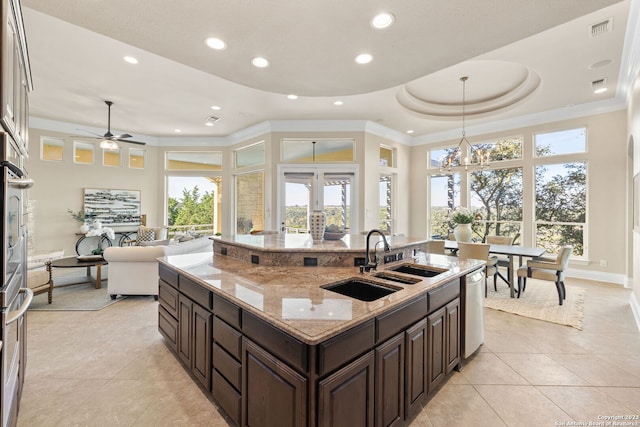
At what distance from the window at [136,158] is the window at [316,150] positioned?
4.20m

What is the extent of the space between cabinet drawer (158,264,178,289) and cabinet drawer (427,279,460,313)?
6.77 feet

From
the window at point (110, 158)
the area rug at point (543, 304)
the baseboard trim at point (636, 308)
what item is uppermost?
the window at point (110, 158)

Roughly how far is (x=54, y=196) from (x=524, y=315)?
9.31m

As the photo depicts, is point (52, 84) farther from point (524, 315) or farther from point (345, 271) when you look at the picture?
point (524, 315)

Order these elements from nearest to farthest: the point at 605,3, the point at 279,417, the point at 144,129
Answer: the point at 279,417, the point at 605,3, the point at 144,129

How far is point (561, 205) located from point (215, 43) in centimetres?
681

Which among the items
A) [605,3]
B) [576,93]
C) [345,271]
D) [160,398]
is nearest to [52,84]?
[160,398]

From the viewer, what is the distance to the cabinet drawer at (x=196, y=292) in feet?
6.28

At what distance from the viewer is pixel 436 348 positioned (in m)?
2.03

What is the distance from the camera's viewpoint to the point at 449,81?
15.3 feet

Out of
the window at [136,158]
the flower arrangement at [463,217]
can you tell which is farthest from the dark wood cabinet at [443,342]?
the window at [136,158]

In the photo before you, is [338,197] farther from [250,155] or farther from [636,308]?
[636,308]

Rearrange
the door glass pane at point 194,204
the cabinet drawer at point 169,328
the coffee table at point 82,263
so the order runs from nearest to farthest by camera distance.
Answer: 1. the cabinet drawer at point 169,328
2. the coffee table at point 82,263
3. the door glass pane at point 194,204

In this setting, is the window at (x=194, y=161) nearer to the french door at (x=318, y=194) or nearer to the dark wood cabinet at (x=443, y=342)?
the french door at (x=318, y=194)
